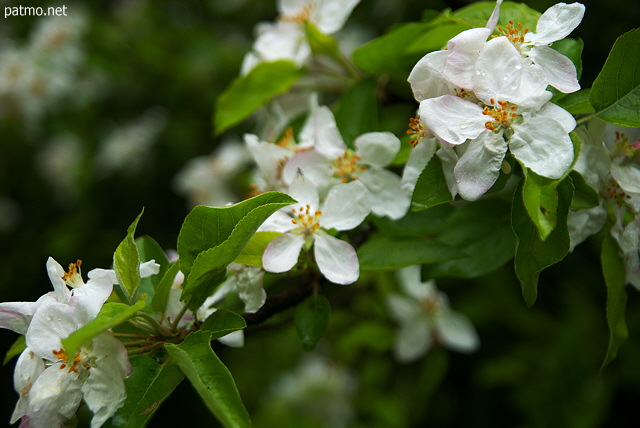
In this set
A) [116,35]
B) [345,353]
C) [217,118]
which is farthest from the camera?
[116,35]

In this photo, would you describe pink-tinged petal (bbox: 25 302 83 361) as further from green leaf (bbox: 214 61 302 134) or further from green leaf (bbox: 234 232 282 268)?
green leaf (bbox: 214 61 302 134)

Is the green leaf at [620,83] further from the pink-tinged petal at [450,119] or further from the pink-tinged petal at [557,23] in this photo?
the pink-tinged petal at [450,119]

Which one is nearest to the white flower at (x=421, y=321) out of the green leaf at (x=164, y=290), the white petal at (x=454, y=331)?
the white petal at (x=454, y=331)

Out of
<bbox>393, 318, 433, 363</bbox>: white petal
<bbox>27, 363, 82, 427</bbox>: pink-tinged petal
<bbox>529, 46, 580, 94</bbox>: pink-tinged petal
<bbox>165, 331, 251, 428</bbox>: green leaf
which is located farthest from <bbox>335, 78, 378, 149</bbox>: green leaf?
<bbox>393, 318, 433, 363</bbox>: white petal

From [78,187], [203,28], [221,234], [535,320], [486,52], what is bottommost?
[535,320]

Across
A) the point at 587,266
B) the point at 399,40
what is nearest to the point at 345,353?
the point at 587,266

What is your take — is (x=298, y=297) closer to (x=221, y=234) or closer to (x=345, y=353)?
(x=221, y=234)
